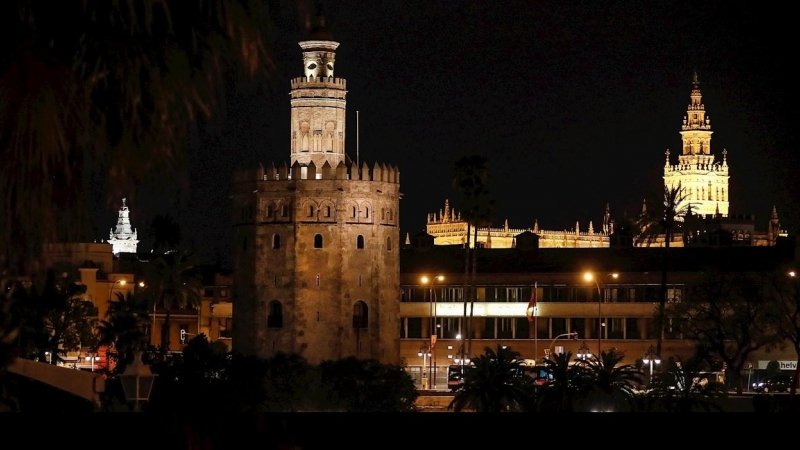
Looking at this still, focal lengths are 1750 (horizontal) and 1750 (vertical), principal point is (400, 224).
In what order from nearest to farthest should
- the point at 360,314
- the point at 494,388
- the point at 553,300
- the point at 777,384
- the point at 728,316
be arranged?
the point at 494,388, the point at 777,384, the point at 728,316, the point at 360,314, the point at 553,300

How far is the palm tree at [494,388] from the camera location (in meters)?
75.0

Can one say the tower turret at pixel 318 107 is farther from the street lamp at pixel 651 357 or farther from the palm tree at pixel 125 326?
the street lamp at pixel 651 357

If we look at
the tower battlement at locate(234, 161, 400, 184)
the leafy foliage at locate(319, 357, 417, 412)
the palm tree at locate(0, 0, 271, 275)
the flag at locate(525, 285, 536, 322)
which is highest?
the tower battlement at locate(234, 161, 400, 184)

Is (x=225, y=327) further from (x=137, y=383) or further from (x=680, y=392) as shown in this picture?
(x=137, y=383)

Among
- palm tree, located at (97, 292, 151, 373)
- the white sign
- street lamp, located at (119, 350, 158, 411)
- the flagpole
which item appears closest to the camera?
street lamp, located at (119, 350, 158, 411)

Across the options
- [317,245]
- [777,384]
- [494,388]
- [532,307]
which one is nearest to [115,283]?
[317,245]

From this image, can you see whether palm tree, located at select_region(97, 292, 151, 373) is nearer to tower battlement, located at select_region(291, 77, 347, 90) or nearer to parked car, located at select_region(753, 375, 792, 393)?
tower battlement, located at select_region(291, 77, 347, 90)

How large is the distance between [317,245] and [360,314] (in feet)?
17.6

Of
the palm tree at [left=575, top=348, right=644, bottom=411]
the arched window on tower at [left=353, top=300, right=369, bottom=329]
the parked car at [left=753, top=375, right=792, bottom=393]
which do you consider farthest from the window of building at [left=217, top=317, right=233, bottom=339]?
the palm tree at [left=575, top=348, right=644, bottom=411]

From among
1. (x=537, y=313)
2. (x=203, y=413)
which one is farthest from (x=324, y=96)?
(x=203, y=413)

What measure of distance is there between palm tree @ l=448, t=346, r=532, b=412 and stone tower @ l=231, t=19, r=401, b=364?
3555 cm

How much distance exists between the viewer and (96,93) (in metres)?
12.5

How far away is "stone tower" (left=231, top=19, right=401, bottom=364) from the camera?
113875 millimetres

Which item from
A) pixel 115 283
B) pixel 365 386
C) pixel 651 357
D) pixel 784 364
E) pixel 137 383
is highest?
pixel 115 283
